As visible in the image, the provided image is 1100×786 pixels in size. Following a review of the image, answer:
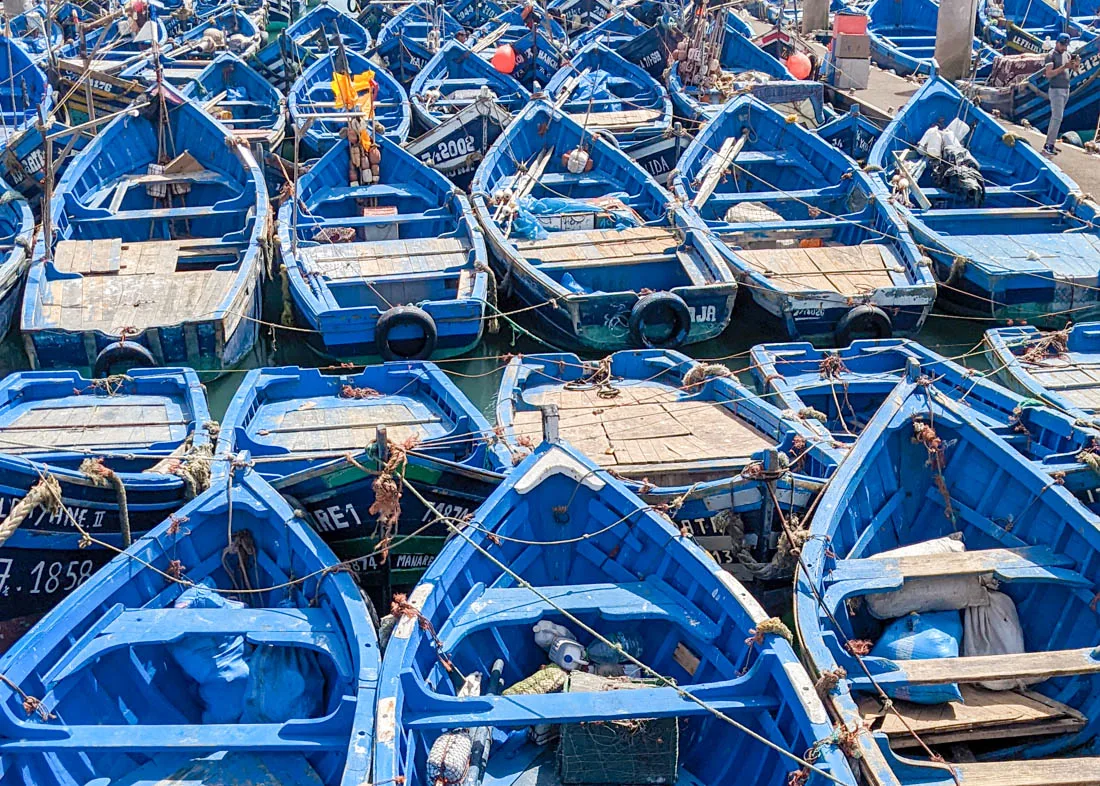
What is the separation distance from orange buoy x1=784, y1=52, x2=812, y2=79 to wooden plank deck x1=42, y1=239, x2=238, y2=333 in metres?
13.7

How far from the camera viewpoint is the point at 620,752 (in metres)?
7.87

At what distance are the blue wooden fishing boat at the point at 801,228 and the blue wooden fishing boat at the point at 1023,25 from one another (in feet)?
38.2

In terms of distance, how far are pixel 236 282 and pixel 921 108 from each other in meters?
12.3

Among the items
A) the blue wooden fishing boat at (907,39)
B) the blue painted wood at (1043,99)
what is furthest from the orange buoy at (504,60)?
the blue painted wood at (1043,99)

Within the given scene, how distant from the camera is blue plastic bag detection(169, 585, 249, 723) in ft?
28.1

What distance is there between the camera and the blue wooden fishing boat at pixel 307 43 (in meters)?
26.1

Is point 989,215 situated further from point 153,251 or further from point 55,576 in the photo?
point 55,576

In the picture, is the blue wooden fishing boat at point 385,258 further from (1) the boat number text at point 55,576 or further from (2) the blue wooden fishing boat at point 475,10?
(2) the blue wooden fishing boat at point 475,10

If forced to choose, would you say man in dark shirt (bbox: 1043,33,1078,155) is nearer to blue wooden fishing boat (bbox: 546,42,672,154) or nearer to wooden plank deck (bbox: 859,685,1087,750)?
blue wooden fishing boat (bbox: 546,42,672,154)

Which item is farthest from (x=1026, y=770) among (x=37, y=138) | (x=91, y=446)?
(x=37, y=138)

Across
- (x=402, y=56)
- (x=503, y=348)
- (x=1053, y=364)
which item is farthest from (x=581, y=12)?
(x=1053, y=364)

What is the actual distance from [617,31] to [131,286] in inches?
696

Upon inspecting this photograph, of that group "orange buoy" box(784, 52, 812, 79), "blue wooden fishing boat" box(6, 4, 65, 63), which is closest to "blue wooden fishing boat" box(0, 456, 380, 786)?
"orange buoy" box(784, 52, 812, 79)

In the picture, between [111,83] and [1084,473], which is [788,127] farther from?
[111,83]
